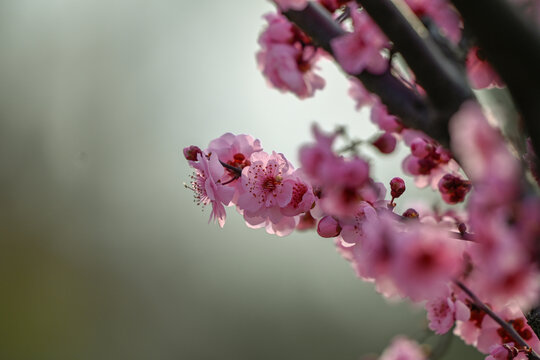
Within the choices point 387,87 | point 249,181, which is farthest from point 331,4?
point 249,181

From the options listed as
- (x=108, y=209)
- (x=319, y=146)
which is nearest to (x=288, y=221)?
(x=319, y=146)

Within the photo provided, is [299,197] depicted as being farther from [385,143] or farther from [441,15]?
[441,15]

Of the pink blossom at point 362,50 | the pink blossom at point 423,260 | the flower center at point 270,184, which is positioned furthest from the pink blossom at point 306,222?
the pink blossom at point 423,260

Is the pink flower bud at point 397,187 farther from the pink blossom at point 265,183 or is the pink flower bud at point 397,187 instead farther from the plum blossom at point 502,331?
the plum blossom at point 502,331

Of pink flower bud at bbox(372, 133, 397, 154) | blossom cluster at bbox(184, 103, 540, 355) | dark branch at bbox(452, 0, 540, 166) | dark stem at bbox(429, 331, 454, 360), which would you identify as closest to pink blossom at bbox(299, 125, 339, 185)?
blossom cluster at bbox(184, 103, 540, 355)

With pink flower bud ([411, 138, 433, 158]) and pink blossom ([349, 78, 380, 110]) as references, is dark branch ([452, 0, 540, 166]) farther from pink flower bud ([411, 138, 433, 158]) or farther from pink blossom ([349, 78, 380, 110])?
pink blossom ([349, 78, 380, 110])
